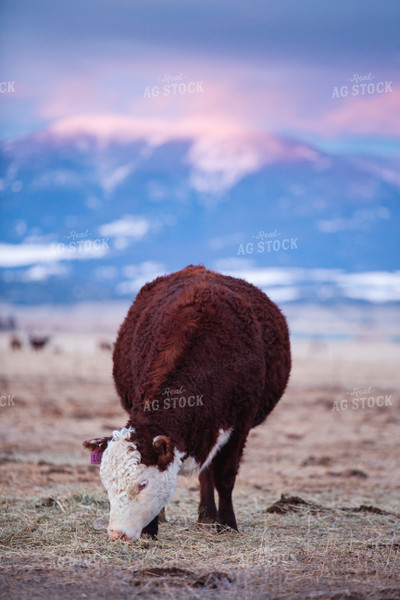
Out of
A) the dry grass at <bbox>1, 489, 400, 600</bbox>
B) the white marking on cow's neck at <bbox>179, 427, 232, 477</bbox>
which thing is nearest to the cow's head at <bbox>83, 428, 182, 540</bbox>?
the dry grass at <bbox>1, 489, 400, 600</bbox>

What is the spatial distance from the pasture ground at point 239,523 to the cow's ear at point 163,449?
766 millimetres

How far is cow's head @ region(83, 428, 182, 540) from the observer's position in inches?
235

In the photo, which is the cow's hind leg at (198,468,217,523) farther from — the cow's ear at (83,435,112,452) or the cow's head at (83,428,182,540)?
the cow's ear at (83,435,112,452)

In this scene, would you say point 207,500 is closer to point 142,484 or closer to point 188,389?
point 188,389

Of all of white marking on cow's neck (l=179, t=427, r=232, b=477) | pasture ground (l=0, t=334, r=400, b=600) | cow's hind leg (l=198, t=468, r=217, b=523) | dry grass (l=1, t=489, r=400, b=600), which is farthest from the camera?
cow's hind leg (l=198, t=468, r=217, b=523)

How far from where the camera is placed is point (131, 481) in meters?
5.95

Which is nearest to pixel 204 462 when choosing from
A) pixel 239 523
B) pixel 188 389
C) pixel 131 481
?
pixel 188 389

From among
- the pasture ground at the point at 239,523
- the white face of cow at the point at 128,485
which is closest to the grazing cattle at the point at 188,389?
the white face of cow at the point at 128,485

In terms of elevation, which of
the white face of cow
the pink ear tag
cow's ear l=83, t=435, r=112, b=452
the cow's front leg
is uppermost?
cow's ear l=83, t=435, r=112, b=452

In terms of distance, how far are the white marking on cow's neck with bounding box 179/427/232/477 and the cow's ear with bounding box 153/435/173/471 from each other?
348mm

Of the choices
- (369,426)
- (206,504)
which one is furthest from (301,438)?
(206,504)

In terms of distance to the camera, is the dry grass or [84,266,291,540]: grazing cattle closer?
the dry grass

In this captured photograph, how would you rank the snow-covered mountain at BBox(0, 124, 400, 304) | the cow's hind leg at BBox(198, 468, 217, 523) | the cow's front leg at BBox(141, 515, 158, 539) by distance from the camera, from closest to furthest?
the cow's front leg at BBox(141, 515, 158, 539), the cow's hind leg at BBox(198, 468, 217, 523), the snow-covered mountain at BBox(0, 124, 400, 304)

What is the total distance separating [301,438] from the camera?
16.5 m
